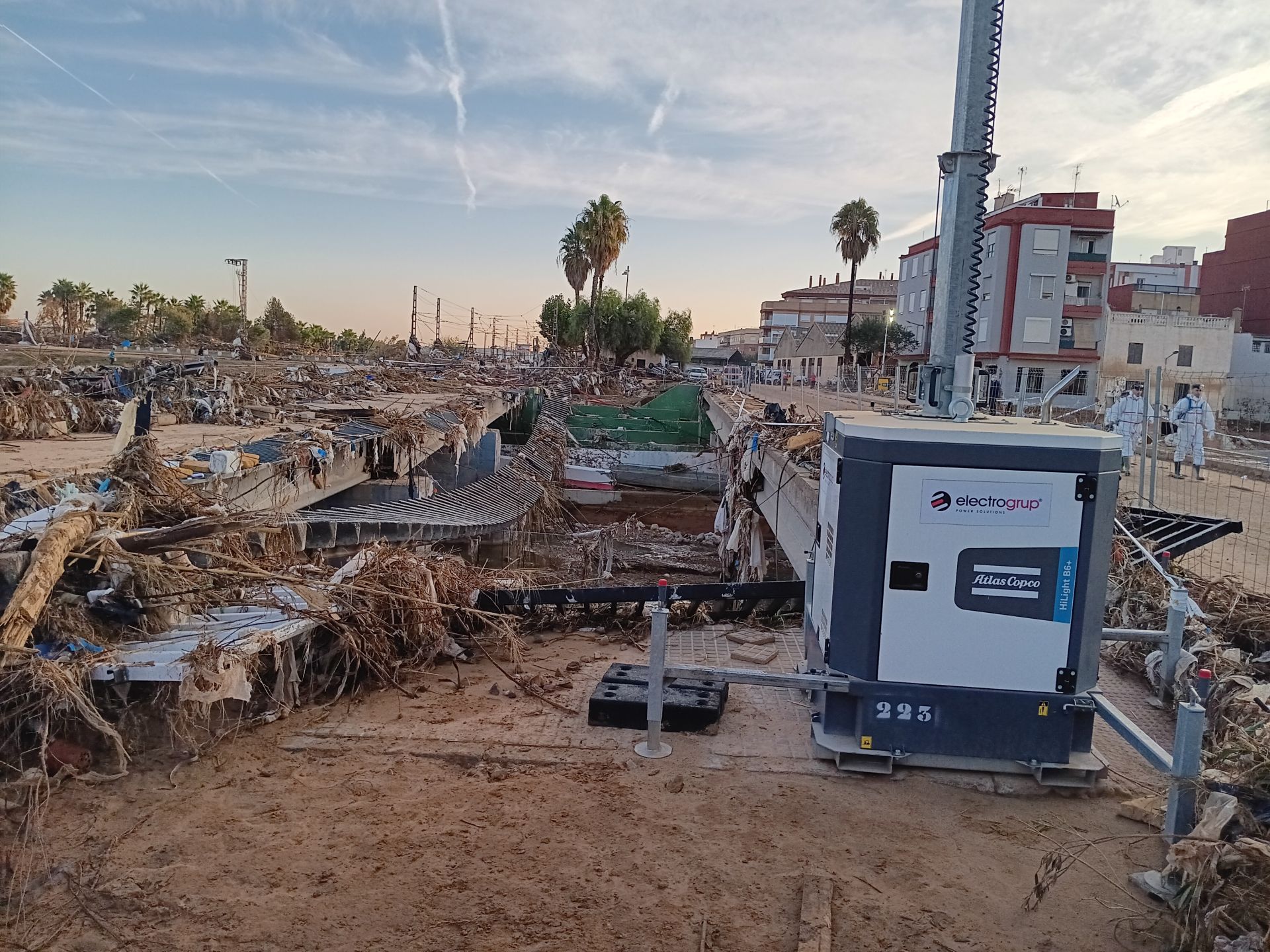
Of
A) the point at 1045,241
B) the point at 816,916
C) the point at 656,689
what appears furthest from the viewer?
the point at 1045,241

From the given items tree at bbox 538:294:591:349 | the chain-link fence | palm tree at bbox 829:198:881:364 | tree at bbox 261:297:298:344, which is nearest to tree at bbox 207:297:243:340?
tree at bbox 261:297:298:344

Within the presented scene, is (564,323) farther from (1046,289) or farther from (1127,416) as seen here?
(1127,416)

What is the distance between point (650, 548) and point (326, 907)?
15135mm

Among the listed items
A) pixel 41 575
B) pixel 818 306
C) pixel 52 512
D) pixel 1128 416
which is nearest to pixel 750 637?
pixel 41 575

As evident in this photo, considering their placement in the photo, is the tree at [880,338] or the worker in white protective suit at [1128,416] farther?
the tree at [880,338]

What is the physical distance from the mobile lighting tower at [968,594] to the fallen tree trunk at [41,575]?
4.33m

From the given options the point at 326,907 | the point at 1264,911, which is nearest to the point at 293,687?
the point at 326,907

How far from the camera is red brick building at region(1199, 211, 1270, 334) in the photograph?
1892 inches

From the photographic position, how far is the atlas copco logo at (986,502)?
439cm

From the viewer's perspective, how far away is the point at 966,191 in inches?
217

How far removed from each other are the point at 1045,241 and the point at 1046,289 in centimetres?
242

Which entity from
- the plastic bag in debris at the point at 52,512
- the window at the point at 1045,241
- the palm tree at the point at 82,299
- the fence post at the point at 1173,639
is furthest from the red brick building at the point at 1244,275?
the palm tree at the point at 82,299

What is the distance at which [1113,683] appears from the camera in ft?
20.1

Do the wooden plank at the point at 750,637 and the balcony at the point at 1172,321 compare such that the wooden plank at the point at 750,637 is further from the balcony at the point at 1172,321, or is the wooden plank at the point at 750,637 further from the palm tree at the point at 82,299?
the palm tree at the point at 82,299
